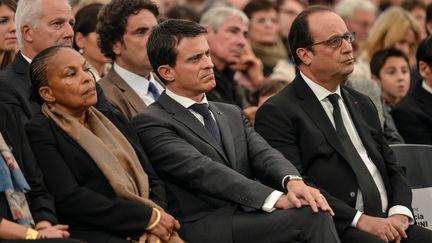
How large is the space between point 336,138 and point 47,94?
5.70 feet

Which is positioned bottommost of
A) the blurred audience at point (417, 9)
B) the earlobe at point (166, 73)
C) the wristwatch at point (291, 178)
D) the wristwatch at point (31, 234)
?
the blurred audience at point (417, 9)

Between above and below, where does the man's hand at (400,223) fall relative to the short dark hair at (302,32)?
below

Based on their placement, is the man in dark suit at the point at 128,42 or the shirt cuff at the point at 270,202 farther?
the man in dark suit at the point at 128,42

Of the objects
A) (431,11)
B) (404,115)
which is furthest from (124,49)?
(431,11)

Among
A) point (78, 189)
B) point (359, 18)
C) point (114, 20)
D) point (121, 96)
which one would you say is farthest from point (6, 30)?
point (359, 18)

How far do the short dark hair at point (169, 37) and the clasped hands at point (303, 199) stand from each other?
3.45ft

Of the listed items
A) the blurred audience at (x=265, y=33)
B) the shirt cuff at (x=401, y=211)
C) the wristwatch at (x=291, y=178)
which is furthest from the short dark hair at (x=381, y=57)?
the wristwatch at (x=291, y=178)

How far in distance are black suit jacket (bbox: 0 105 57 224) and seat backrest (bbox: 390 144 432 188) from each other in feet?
8.35

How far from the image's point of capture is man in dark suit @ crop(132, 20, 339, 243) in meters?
5.73

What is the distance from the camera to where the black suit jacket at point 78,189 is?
547 cm

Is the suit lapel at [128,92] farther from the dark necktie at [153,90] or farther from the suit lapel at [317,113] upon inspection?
the suit lapel at [317,113]

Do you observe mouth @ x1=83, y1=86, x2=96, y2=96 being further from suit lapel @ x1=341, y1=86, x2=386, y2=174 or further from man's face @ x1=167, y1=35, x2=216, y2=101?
suit lapel @ x1=341, y1=86, x2=386, y2=174

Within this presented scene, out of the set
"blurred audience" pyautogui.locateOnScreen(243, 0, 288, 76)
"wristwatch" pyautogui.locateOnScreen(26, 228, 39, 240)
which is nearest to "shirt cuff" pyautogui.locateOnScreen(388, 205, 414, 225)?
"wristwatch" pyautogui.locateOnScreen(26, 228, 39, 240)

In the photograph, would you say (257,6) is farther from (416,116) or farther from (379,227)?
(379,227)
